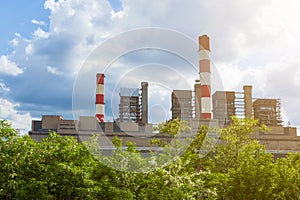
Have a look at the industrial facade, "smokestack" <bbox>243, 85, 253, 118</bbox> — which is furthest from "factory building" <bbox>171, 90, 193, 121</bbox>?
"smokestack" <bbox>243, 85, 253, 118</bbox>

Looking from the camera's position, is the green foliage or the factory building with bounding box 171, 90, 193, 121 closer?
the green foliage

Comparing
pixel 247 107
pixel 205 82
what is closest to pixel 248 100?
pixel 247 107

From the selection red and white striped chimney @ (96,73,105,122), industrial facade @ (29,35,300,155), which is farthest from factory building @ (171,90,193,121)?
red and white striped chimney @ (96,73,105,122)

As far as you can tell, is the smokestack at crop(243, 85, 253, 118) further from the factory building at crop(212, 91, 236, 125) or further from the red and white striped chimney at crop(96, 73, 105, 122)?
the red and white striped chimney at crop(96, 73, 105, 122)

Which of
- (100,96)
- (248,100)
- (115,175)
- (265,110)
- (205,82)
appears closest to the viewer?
(115,175)

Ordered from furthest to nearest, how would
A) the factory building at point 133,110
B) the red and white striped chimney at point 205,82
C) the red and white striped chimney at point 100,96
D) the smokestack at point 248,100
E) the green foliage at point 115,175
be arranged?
the smokestack at point 248,100 < the factory building at point 133,110 < the red and white striped chimney at point 205,82 < the red and white striped chimney at point 100,96 < the green foliage at point 115,175

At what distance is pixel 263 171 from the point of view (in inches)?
665

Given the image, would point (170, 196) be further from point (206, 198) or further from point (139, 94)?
point (139, 94)

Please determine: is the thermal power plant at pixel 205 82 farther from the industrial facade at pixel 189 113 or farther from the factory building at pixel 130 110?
the factory building at pixel 130 110

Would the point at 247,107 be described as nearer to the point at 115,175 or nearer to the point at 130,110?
the point at 130,110

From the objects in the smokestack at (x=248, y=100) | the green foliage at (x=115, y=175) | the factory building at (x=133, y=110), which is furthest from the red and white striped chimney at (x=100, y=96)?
the green foliage at (x=115, y=175)

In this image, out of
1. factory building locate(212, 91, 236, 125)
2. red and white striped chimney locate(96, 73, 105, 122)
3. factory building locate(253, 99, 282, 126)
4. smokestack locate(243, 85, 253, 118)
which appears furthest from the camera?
factory building locate(253, 99, 282, 126)

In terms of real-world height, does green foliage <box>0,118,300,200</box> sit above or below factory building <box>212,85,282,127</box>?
below

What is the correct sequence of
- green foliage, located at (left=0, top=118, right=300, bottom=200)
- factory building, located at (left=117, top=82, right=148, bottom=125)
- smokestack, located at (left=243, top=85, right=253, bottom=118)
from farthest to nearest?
1. smokestack, located at (left=243, top=85, right=253, bottom=118)
2. factory building, located at (left=117, top=82, right=148, bottom=125)
3. green foliage, located at (left=0, top=118, right=300, bottom=200)
